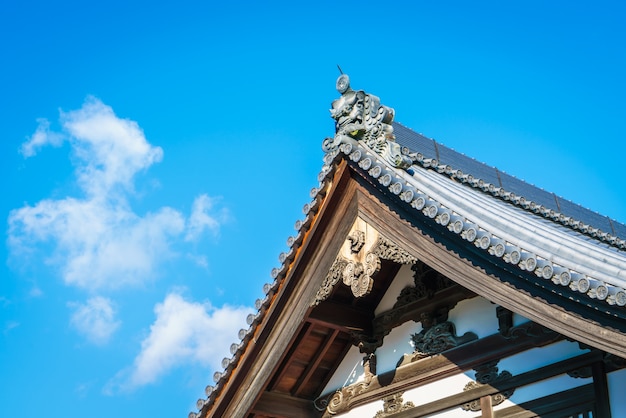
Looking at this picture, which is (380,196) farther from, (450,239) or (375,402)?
(375,402)

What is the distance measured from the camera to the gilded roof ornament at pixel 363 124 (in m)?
9.85

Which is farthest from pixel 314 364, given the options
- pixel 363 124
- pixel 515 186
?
pixel 515 186

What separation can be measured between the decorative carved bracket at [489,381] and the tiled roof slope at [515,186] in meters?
4.40

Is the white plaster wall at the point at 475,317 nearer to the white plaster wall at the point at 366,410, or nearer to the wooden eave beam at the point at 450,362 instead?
the wooden eave beam at the point at 450,362

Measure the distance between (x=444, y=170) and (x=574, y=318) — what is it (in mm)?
5526

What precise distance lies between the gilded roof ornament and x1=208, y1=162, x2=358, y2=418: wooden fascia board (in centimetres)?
39

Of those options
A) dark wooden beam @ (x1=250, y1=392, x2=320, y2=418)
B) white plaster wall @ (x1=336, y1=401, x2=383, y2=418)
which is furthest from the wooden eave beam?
dark wooden beam @ (x1=250, y1=392, x2=320, y2=418)

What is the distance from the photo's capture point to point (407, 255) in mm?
9125

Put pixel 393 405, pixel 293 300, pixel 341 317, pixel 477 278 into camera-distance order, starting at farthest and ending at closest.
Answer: pixel 341 317 → pixel 293 300 → pixel 393 405 → pixel 477 278

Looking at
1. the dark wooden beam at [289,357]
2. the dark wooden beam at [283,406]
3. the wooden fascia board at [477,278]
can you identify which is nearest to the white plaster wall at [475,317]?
the wooden fascia board at [477,278]

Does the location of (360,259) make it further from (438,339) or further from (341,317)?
(341,317)

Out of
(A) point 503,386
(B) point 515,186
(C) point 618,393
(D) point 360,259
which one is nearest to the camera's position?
(C) point 618,393

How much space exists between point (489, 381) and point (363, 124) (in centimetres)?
339

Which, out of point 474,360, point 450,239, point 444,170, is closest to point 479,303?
point 474,360
